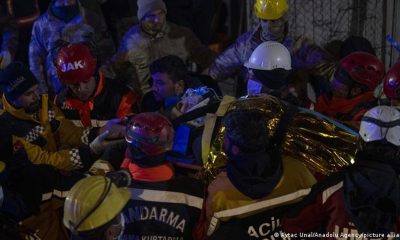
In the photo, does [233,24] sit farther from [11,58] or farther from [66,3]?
[11,58]

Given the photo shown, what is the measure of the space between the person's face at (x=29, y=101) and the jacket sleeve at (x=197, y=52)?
2.43 metres

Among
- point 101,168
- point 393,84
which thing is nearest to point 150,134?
point 101,168

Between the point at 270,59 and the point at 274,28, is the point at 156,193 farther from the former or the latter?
the point at 274,28


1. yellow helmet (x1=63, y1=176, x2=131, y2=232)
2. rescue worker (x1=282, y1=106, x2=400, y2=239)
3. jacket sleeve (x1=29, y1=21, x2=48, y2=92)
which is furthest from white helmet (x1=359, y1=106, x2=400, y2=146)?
jacket sleeve (x1=29, y1=21, x2=48, y2=92)

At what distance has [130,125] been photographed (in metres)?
3.29

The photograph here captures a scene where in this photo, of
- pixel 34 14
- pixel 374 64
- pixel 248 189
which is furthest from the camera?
pixel 34 14

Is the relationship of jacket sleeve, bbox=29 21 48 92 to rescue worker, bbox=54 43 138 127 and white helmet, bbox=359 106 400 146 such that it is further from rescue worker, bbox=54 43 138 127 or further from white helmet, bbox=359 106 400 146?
white helmet, bbox=359 106 400 146

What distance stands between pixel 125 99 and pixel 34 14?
336cm

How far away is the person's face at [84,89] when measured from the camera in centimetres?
505

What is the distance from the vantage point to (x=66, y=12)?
675cm

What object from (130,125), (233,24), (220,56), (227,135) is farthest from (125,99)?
(233,24)

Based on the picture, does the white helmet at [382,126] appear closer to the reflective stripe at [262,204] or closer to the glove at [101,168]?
the reflective stripe at [262,204]

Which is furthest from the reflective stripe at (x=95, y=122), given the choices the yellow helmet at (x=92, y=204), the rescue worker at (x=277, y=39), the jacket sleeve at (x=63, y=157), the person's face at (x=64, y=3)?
the yellow helmet at (x=92, y=204)

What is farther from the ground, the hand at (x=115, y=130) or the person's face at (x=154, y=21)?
the person's face at (x=154, y=21)
